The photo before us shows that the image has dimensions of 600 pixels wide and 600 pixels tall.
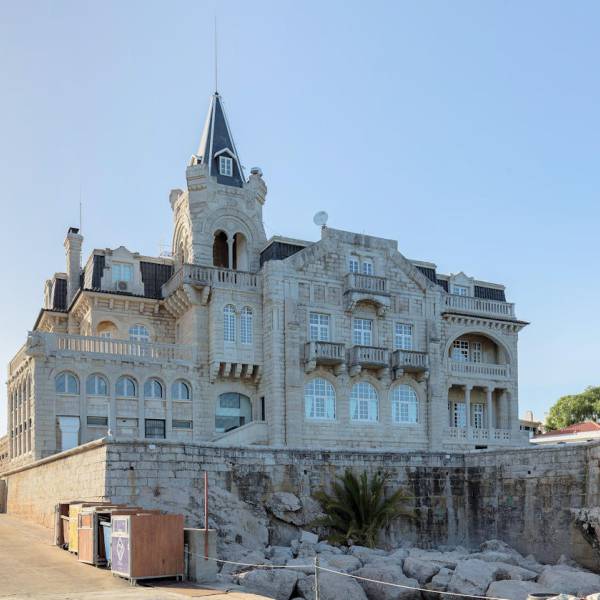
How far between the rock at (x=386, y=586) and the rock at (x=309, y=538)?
4.36m

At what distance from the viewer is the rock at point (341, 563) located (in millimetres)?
22986

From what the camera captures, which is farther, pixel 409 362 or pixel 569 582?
pixel 409 362

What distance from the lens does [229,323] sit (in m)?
39.3

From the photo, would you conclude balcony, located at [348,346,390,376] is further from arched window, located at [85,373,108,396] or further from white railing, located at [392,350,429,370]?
Answer: arched window, located at [85,373,108,396]

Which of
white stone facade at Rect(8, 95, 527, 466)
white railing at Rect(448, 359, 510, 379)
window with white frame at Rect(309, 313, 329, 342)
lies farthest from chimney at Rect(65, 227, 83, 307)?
white railing at Rect(448, 359, 510, 379)

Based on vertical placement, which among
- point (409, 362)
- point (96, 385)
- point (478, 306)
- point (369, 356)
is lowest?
point (96, 385)

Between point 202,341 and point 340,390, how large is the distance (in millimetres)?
7368

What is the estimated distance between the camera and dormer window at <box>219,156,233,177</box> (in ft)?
143

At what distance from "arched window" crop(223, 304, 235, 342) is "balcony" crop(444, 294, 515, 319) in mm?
12671

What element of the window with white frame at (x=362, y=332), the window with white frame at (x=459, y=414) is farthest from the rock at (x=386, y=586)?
the window with white frame at (x=459, y=414)

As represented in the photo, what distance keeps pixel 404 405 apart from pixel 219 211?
14.1m

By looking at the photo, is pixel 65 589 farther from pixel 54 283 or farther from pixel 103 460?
pixel 54 283

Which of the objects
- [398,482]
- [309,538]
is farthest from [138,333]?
[309,538]

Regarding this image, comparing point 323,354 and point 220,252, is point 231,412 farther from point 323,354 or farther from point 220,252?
point 220,252
